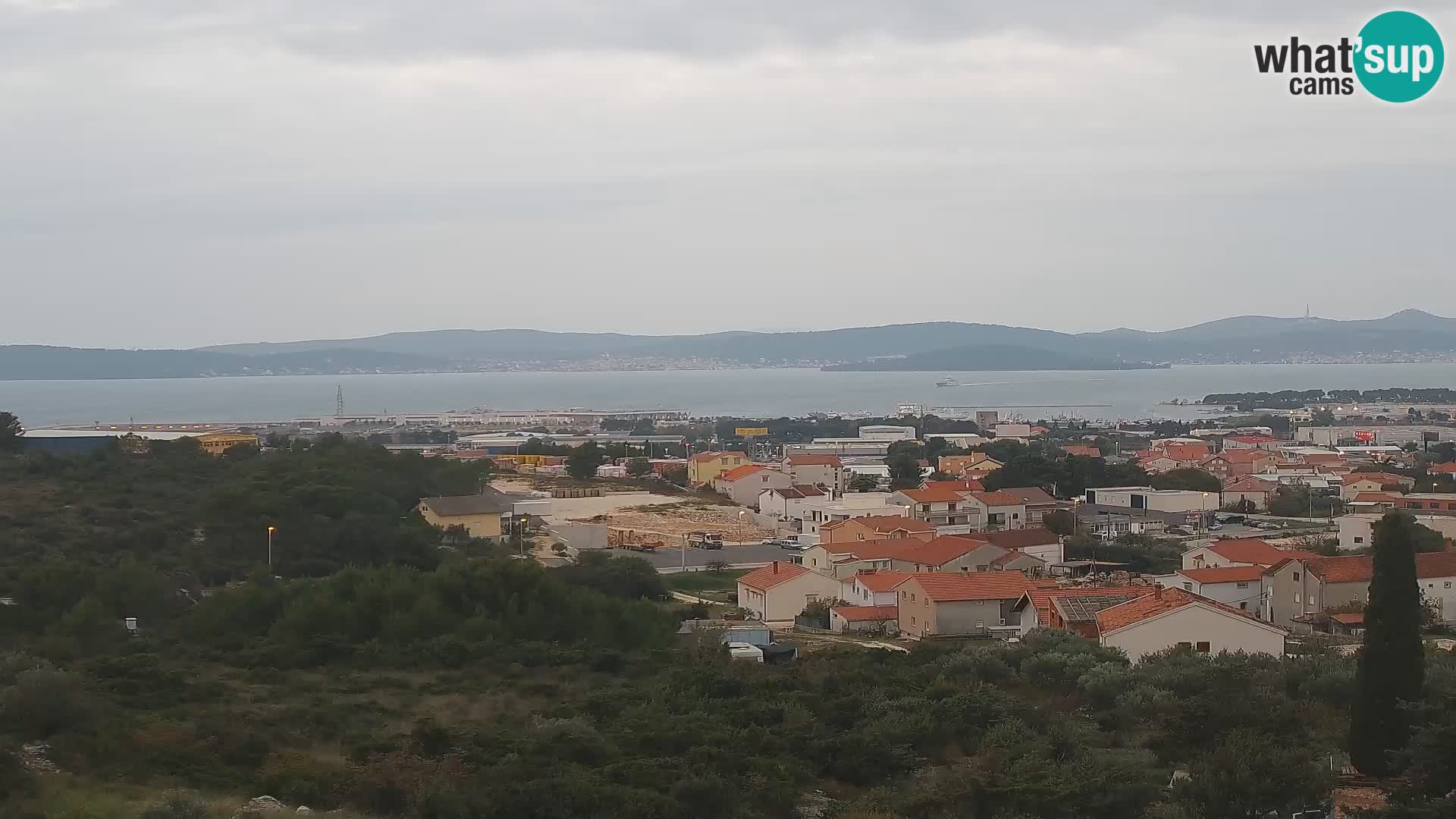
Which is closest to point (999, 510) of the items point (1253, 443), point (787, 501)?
A: point (787, 501)

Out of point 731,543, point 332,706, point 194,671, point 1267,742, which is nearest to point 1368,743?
point 1267,742

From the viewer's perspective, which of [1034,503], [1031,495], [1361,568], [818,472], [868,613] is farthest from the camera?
[818,472]

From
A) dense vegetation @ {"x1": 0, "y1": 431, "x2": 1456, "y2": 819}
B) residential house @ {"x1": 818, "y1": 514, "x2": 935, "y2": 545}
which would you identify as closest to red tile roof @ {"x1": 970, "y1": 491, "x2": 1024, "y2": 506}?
residential house @ {"x1": 818, "y1": 514, "x2": 935, "y2": 545}

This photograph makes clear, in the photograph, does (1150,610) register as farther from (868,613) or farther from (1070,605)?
(868,613)

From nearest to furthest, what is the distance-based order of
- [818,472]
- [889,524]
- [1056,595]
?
[1056,595] → [889,524] → [818,472]

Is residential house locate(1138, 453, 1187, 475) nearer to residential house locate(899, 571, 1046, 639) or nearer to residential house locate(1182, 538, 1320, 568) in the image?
residential house locate(1182, 538, 1320, 568)

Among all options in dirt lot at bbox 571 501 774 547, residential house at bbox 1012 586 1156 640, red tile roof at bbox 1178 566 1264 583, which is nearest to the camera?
residential house at bbox 1012 586 1156 640

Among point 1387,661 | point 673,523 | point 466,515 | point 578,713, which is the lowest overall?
point 673,523
